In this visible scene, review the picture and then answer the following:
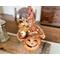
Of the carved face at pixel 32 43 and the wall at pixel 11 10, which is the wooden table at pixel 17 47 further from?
the wall at pixel 11 10

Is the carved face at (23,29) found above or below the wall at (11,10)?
below

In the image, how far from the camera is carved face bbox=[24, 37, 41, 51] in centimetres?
84

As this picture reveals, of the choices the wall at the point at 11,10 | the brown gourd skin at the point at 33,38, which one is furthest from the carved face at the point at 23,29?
the wall at the point at 11,10

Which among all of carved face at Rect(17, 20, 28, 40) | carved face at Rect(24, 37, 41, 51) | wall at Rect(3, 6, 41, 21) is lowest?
carved face at Rect(24, 37, 41, 51)

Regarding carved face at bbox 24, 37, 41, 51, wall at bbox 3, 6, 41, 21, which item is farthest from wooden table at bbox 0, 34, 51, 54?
wall at bbox 3, 6, 41, 21

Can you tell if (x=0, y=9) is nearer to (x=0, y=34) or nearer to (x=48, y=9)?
(x=0, y=34)

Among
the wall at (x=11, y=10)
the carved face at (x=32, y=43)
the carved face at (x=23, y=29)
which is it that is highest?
the wall at (x=11, y=10)

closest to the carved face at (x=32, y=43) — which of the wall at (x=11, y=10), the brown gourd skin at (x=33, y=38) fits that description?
the brown gourd skin at (x=33, y=38)

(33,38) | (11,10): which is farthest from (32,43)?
(11,10)

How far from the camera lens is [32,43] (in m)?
0.85

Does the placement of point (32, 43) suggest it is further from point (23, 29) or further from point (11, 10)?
point (11, 10)

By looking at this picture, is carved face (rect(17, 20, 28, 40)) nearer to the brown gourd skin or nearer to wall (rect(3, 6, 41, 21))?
the brown gourd skin

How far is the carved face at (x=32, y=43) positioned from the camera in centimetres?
84
